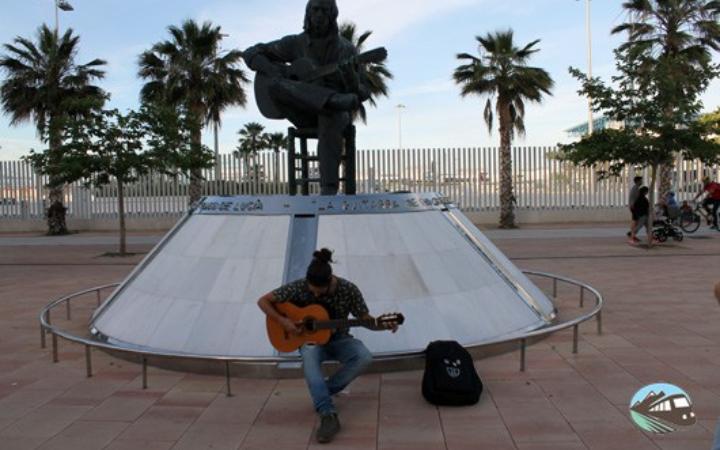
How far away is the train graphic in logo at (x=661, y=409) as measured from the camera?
4808 millimetres

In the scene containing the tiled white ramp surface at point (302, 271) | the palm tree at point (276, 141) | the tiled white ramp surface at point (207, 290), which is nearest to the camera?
the tiled white ramp surface at point (207, 290)

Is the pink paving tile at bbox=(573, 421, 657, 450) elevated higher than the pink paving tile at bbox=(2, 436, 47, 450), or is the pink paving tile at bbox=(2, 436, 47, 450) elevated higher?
the pink paving tile at bbox=(2, 436, 47, 450)

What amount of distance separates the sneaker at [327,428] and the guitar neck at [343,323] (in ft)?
2.07

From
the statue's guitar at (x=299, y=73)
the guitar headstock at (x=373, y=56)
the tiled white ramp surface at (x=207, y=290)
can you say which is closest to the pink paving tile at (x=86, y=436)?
the tiled white ramp surface at (x=207, y=290)

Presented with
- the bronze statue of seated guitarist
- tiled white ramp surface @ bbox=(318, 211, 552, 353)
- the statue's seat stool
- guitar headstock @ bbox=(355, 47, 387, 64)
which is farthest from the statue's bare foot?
tiled white ramp surface @ bbox=(318, 211, 552, 353)

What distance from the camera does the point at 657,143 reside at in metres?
16.9

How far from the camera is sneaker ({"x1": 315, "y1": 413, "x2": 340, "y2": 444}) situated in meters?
4.65

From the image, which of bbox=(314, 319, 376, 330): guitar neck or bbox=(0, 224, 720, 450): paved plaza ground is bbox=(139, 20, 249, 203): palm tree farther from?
bbox=(314, 319, 376, 330): guitar neck

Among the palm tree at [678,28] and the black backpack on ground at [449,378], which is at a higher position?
the palm tree at [678,28]

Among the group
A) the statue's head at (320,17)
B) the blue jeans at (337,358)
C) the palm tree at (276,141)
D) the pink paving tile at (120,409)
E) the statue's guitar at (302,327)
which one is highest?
the palm tree at (276,141)

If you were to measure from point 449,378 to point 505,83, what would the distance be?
22.0 m

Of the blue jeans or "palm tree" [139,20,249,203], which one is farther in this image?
"palm tree" [139,20,249,203]

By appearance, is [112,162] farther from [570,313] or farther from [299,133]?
[570,313]

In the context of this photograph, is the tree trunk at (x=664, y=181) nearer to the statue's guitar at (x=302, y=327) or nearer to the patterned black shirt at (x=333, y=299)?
the patterned black shirt at (x=333, y=299)
